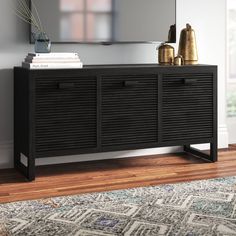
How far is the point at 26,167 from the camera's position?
3.39 metres

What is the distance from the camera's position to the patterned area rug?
7.72ft

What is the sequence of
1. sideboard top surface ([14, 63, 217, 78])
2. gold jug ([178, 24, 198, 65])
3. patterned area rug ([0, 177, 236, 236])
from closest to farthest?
patterned area rug ([0, 177, 236, 236])
sideboard top surface ([14, 63, 217, 78])
gold jug ([178, 24, 198, 65])

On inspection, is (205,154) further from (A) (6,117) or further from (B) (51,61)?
(A) (6,117)

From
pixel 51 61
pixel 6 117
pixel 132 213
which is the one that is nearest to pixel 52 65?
pixel 51 61

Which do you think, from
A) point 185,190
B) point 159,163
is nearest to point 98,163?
point 159,163

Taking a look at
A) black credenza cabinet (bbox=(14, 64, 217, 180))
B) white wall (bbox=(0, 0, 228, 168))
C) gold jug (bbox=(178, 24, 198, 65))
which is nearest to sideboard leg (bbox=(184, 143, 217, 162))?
black credenza cabinet (bbox=(14, 64, 217, 180))

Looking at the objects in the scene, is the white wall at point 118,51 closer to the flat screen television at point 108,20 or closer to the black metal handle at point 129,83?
the flat screen television at point 108,20

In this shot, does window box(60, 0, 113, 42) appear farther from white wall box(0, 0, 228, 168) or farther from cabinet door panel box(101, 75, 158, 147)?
cabinet door panel box(101, 75, 158, 147)

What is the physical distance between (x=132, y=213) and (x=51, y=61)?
1189 millimetres

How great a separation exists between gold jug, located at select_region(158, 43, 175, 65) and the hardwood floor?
28.0 inches

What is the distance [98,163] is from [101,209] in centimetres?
113

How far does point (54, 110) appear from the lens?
3312mm

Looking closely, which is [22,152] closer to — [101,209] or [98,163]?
[98,163]

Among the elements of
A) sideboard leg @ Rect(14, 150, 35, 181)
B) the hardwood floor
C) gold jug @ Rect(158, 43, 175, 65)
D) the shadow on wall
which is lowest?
the hardwood floor
